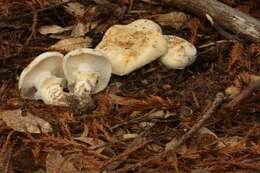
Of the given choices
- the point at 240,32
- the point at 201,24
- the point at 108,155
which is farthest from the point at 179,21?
the point at 108,155

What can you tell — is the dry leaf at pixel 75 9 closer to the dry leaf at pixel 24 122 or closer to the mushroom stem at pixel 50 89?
the mushroom stem at pixel 50 89

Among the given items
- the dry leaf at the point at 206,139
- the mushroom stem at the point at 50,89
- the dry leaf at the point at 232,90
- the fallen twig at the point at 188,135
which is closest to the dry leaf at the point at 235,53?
the dry leaf at the point at 232,90

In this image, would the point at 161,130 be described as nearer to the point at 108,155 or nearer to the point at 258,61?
the point at 108,155

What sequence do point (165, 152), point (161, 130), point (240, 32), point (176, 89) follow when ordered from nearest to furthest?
point (165, 152), point (161, 130), point (176, 89), point (240, 32)

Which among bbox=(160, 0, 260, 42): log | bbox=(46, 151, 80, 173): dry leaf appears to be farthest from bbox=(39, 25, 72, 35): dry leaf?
bbox=(46, 151, 80, 173): dry leaf

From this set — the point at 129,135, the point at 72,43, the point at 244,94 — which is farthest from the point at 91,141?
the point at 72,43

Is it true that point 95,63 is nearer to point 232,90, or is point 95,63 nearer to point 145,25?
point 145,25
